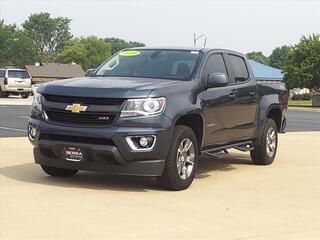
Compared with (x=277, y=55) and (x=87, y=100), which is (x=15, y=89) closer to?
(x=87, y=100)

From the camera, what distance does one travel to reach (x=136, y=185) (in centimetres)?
730

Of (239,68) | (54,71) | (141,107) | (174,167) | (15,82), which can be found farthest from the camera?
(54,71)

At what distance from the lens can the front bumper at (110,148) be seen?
6559 millimetres

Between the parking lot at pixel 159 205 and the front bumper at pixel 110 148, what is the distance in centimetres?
29

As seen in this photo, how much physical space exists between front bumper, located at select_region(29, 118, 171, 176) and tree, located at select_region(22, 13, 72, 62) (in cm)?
15582

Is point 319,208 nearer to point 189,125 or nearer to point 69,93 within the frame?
point 189,125

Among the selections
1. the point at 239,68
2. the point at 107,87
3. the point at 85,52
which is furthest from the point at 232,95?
the point at 85,52

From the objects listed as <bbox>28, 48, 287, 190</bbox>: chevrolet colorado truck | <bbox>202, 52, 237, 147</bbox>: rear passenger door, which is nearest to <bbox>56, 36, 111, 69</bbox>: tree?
<bbox>202, 52, 237, 147</bbox>: rear passenger door

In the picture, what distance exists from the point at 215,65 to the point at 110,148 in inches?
95.0

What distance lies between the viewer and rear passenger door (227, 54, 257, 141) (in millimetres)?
8523

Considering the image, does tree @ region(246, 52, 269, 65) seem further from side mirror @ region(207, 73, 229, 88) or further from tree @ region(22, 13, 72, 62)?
side mirror @ region(207, 73, 229, 88)

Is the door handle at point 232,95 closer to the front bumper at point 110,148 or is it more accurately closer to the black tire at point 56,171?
the front bumper at point 110,148

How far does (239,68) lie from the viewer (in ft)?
29.8

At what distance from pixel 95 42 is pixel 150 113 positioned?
139 meters
